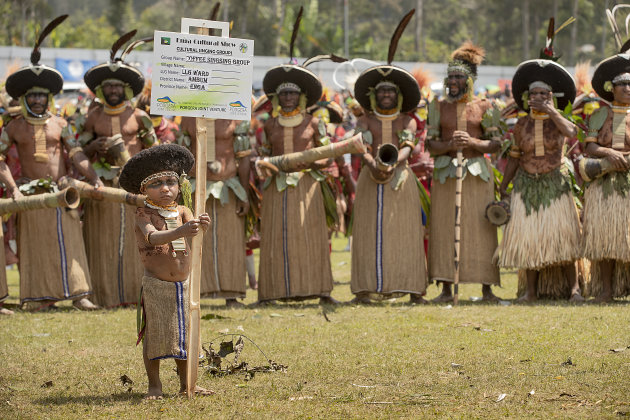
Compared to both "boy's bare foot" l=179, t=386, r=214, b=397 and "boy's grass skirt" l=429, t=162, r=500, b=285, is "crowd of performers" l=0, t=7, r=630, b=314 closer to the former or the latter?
"boy's grass skirt" l=429, t=162, r=500, b=285

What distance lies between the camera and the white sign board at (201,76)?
21.3 feet

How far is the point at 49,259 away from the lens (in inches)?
425

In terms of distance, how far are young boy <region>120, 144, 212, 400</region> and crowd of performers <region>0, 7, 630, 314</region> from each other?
396 centimetres

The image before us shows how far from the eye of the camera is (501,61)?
5531 cm

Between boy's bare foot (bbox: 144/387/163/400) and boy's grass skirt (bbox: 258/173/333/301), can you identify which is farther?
boy's grass skirt (bbox: 258/173/333/301)

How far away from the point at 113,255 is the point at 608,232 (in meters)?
5.16

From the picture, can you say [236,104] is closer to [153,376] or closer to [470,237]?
[153,376]

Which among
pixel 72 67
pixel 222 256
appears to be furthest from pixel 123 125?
pixel 72 67

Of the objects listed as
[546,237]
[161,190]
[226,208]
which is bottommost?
[546,237]

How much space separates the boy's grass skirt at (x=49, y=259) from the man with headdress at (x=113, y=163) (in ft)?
1.11

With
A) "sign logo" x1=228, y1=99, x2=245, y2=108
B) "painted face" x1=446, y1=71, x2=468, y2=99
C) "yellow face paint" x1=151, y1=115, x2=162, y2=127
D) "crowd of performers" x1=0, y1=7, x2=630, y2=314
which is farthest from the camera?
"yellow face paint" x1=151, y1=115, x2=162, y2=127

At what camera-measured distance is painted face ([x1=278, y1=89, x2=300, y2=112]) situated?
1067cm

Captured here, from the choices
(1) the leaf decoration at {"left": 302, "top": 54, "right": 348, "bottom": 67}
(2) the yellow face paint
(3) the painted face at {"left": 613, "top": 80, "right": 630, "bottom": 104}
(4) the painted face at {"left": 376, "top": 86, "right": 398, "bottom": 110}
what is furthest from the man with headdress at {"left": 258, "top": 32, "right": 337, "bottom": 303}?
(3) the painted face at {"left": 613, "top": 80, "right": 630, "bottom": 104}

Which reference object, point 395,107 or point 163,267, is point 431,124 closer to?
point 395,107
